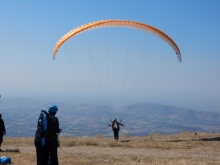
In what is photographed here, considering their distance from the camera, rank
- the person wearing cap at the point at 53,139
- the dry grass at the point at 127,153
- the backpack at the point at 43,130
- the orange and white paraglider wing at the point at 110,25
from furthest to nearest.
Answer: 1. the orange and white paraglider wing at the point at 110,25
2. the dry grass at the point at 127,153
3. the person wearing cap at the point at 53,139
4. the backpack at the point at 43,130

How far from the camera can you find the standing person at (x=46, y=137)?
29.2 ft

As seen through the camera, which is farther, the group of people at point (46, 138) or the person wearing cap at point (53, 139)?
the person wearing cap at point (53, 139)

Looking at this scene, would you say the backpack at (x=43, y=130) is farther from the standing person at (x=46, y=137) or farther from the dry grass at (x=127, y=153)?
the dry grass at (x=127, y=153)

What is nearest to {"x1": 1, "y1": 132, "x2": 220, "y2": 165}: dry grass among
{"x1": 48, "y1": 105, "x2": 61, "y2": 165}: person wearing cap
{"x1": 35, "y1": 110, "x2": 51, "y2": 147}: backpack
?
{"x1": 48, "y1": 105, "x2": 61, "y2": 165}: person wearing cap

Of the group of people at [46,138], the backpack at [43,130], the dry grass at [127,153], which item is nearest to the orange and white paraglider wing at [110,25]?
the dry grass at [127,153]

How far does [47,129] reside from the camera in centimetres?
891

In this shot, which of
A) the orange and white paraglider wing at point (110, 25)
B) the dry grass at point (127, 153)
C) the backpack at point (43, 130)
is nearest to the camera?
the backpack at point (43, 130)

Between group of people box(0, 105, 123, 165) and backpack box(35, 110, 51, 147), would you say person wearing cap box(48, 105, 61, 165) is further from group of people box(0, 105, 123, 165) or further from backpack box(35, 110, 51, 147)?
backpack box(35, 110, 51, 147)

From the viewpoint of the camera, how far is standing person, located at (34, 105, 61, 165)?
891cm

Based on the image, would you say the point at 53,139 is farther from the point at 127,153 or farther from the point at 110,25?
the point at 110,25

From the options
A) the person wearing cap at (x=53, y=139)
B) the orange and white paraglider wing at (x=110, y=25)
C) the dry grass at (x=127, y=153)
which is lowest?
the dry grass at (x=127, y=153)

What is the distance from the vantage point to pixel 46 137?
891 centimetres

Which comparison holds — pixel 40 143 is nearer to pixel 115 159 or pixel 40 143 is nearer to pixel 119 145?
pixel 115 159

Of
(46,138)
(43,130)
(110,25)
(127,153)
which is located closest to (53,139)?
(46,138)
